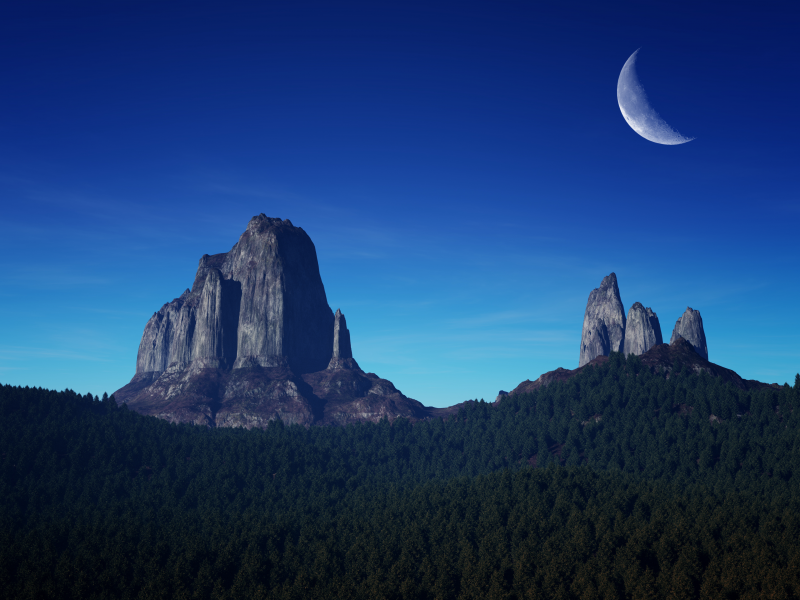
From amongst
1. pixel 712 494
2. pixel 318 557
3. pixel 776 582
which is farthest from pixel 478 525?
pixel 776 582

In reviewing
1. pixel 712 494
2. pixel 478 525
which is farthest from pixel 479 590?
pixel 712 494

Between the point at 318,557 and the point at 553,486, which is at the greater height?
the point at 553,486

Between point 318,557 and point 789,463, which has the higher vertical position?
point 789,463

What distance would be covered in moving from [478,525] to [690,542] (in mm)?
44742

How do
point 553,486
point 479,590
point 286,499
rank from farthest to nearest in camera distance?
point 286,499
point 553,486
point 479,590

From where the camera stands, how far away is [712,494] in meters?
158

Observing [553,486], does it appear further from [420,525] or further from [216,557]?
[216,557]

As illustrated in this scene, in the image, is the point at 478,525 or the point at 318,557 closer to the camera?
the point at 318,557

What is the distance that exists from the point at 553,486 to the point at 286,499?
75318 mm

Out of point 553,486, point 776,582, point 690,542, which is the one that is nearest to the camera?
point 776,582

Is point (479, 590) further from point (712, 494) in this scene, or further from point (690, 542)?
point (712, 494)

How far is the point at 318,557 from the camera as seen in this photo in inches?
5389

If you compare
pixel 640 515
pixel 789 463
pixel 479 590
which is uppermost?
pixel 789 463

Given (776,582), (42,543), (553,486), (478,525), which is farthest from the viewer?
(553,486)
